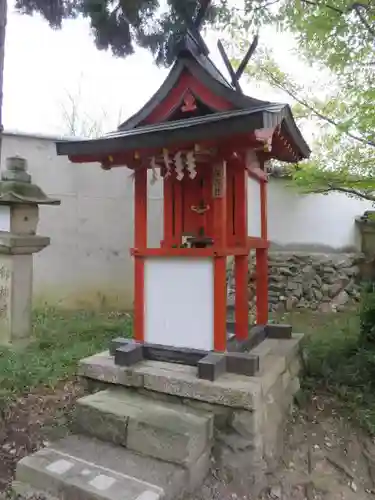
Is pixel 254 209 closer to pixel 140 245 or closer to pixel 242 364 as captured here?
pixel 140 245

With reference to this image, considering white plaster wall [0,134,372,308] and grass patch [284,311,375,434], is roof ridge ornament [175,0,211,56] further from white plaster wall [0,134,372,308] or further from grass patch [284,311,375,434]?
grass patch [284,311,375,434]

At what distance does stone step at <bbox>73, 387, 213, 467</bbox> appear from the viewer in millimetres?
2443

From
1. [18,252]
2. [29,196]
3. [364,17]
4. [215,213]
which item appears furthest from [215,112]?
[18,252]

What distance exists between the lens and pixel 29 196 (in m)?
4.34

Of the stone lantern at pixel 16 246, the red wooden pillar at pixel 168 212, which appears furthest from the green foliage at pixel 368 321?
the stone lantern at pixel 16 246

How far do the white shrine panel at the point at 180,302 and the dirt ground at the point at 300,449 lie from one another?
99cm

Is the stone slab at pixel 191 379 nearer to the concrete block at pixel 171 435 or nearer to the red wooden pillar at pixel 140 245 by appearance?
the concrete block at pixel 171 435

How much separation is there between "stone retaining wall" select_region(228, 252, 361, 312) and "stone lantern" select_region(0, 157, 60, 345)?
358 centimetres

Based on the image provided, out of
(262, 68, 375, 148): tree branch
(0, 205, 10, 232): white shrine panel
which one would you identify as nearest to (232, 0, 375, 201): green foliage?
(262, 68, 375, 148): tree branch

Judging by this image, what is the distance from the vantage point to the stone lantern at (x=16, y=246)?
4258mm

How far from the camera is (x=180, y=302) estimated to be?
10.3ft

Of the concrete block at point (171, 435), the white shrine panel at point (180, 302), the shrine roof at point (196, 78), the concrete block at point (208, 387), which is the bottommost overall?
the concrete block at point (171, 435)

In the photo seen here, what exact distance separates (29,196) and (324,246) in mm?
5228

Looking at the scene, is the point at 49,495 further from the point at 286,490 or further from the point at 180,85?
the point at 180,85
